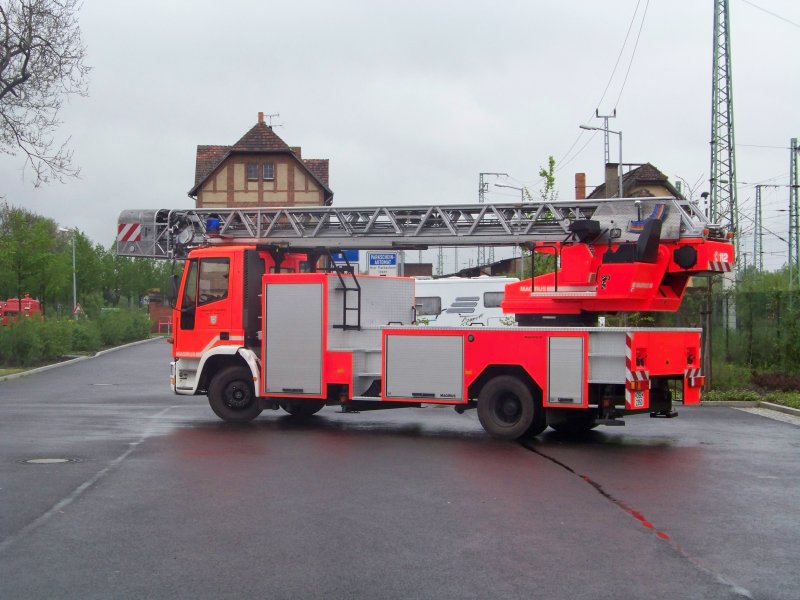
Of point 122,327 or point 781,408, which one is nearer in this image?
point 781,408

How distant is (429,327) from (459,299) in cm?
1662

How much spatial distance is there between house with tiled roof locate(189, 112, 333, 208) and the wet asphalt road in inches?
1529

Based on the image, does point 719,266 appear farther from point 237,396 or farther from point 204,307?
point 204,307

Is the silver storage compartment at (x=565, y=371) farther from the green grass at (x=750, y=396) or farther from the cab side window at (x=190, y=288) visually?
the green grass at (x=750, y=396)

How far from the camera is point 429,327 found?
13984 millimetres

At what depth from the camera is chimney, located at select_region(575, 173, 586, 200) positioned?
52062 millimetres

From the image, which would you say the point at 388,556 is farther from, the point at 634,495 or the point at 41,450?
the point at 41,450

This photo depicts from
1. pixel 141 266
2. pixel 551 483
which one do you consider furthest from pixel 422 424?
pixel 141 266

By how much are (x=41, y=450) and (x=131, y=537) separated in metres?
5.42

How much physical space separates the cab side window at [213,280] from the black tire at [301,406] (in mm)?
2075

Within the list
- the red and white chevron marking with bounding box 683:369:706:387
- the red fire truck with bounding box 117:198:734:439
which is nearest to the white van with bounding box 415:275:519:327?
the red fire truck with bounding box 117:198:734:439

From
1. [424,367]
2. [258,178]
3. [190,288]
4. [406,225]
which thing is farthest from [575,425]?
[258,178]

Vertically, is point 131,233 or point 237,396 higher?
point 131,233

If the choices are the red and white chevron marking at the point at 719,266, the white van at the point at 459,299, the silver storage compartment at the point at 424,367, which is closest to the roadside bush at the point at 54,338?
the white van at the point at 459,299
